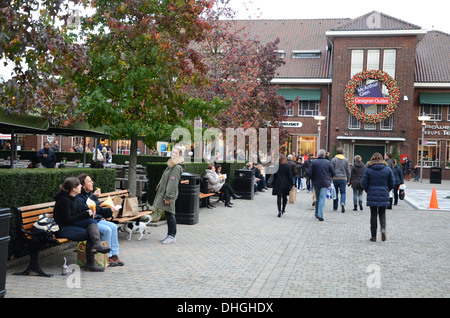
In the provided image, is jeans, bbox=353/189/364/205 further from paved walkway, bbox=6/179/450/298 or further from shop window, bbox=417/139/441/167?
shop window, bbox=417/139/441/167

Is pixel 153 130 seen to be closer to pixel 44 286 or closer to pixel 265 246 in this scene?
pixel 265 246

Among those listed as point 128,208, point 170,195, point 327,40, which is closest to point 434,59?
point 327,40

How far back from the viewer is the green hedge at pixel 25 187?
6.76 m

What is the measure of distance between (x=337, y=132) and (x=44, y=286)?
36.8m

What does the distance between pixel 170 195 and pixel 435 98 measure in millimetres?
36877

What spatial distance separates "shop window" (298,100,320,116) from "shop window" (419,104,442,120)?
8.51 meters

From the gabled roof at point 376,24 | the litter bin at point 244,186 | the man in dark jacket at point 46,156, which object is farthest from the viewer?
the gabled roof at point 376,24

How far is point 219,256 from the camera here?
8.05 m

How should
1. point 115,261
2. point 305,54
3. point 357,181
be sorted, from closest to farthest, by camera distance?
1. point 115,261
2. point 357,181
3. point 305,54

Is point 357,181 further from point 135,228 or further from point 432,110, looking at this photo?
point 432,110

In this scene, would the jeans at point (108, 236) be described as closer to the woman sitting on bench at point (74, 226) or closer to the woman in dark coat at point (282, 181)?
the woman sitting on bench at point (74, 226)

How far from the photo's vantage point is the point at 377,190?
9.93 meters

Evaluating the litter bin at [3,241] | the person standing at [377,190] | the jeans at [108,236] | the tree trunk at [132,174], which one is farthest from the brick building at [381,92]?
the litter bin at [3,241]

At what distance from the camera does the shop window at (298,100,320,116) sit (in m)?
42.6
